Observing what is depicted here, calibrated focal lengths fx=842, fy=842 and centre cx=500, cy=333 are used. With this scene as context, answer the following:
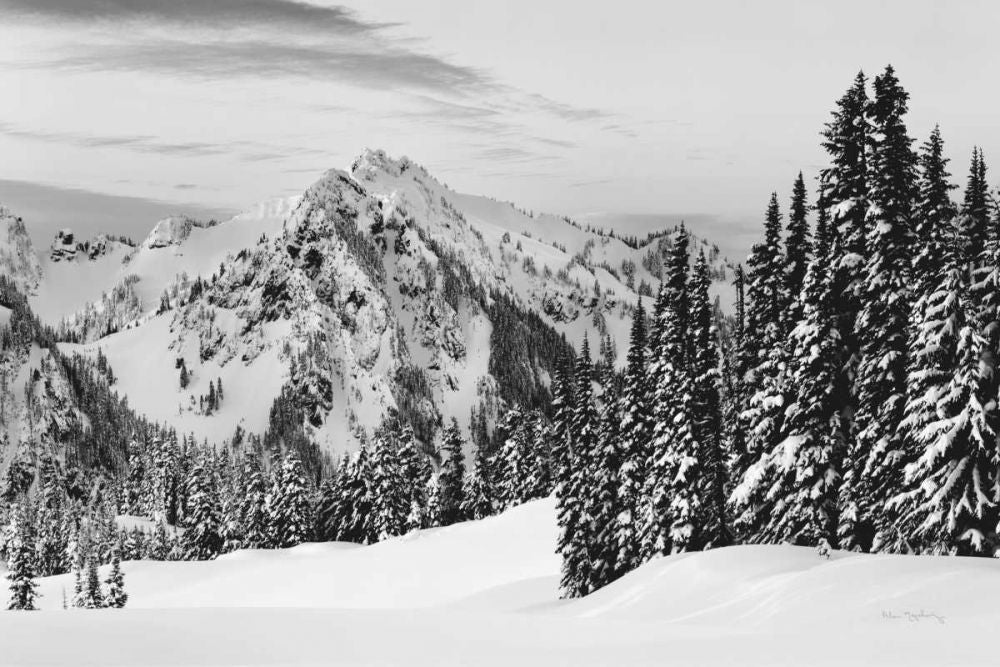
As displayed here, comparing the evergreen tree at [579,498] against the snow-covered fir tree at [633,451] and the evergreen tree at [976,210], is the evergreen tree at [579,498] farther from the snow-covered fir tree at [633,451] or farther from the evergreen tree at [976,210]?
the evergreen tree at [976,210]

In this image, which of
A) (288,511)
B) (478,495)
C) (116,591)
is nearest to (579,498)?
(116,591)

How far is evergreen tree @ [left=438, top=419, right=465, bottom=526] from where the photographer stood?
9206 cm

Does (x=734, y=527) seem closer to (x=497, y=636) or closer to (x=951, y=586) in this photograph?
(x=951, y=586)

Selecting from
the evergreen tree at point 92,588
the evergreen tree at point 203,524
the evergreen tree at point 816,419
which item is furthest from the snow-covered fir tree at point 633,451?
the evergreen tree at point 203,524

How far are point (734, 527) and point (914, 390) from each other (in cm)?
1259

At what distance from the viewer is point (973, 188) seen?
1147 inches

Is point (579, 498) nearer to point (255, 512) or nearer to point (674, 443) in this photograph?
point (674, 443)

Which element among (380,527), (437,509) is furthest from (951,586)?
(437,509)

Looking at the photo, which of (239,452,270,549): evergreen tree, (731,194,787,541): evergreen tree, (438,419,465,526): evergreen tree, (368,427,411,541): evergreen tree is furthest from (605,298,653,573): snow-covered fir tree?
(239,452,270,549): evergreen tree

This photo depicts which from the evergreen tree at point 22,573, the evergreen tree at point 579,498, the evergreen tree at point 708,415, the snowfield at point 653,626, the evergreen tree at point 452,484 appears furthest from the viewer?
the evergreen tree at point 452,484

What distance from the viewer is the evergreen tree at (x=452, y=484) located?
9206 cm

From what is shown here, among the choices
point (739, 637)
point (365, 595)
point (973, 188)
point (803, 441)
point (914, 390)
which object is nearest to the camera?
point (739, 637)
